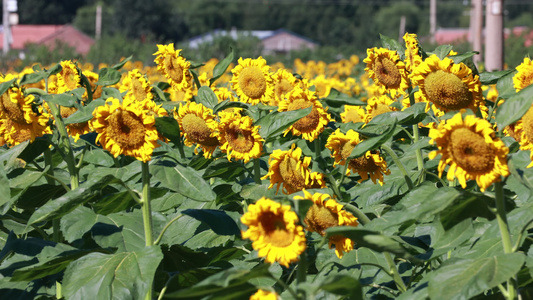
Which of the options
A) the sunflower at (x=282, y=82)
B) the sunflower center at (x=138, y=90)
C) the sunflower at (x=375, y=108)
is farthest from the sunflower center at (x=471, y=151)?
the sunflower center at (x=138, y=90)

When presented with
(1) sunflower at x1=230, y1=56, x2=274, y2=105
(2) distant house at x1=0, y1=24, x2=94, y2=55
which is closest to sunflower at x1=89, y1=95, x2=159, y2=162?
(1) sunflower at x1=230, y1=56, x2=274, y2=105

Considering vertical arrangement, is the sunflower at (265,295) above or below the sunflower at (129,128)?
below

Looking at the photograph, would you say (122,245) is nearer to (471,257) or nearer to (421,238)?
(421,238)

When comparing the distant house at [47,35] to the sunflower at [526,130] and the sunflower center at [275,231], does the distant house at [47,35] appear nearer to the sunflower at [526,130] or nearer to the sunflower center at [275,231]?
the sunflower at [526,130]

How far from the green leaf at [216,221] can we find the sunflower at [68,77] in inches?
51.5

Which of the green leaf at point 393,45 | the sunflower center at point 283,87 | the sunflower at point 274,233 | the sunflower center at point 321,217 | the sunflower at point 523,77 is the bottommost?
the sunflower center at point 283,87

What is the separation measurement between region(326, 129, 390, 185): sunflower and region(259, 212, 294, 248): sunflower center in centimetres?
97

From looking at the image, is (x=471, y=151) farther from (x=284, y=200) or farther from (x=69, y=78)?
(x=69, y=78)

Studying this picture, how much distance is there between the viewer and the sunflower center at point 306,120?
10.5ft

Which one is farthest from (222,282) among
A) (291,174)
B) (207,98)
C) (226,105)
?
(207,98)

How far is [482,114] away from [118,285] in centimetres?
117

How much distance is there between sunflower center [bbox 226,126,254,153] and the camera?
2932mm

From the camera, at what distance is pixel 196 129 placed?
3.08 meters

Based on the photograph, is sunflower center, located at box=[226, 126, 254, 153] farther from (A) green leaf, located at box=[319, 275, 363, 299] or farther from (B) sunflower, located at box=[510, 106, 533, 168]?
(A) green leaf, located at box=[319, 275, 363, 299]
